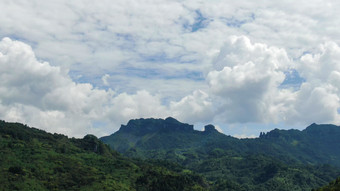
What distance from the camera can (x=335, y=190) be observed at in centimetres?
14050
